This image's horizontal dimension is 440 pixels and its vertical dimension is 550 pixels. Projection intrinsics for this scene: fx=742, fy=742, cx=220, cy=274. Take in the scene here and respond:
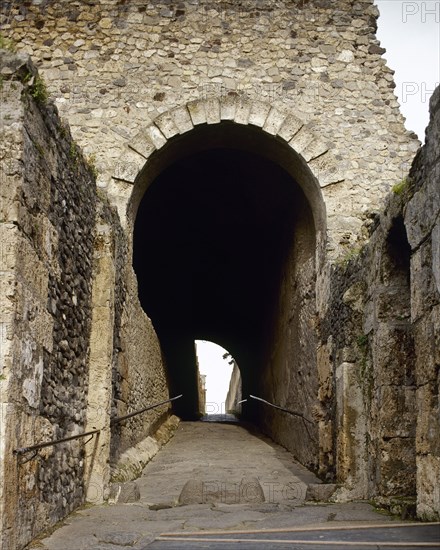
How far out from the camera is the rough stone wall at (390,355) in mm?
4785

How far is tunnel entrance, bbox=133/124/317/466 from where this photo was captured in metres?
10.3

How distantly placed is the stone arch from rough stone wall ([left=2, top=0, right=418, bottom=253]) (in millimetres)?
109

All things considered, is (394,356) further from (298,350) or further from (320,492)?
(298,350)

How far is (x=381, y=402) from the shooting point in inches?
241

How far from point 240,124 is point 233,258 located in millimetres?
5679

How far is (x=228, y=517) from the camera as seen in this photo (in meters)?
5.66

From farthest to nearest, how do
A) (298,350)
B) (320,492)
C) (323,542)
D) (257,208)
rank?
(257,208) < (298,350) < (320,492) < (323,542)

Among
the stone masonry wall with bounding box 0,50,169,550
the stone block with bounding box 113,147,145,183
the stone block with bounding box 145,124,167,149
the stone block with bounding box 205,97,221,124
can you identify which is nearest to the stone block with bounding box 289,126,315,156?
the stone block with bounding box 205,97,221,124

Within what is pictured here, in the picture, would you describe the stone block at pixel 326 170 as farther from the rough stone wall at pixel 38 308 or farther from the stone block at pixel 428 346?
the stone block at pixel 428 346

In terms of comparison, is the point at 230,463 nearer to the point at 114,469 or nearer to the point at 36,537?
the point at 114,469

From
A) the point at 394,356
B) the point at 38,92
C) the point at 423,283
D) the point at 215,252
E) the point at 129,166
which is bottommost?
the point at 394,356

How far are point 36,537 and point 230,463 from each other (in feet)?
14.3

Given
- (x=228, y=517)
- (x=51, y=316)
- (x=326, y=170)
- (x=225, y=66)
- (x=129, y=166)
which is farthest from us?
(x=225, y=66)

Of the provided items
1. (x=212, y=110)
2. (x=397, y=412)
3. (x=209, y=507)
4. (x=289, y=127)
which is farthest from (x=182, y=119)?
(x=209, y=507)
